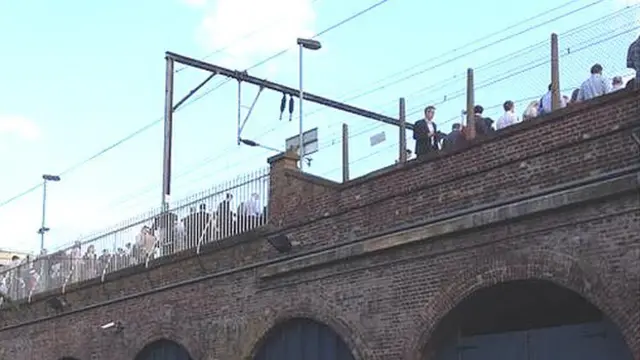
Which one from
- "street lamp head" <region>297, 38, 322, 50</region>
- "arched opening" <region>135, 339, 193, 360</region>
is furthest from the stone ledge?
"street lamp head" <region>297, 38, 322, 50</region>

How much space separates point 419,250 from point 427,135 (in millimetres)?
2265

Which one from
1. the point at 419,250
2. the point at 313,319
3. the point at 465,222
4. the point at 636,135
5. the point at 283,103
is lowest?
the point at 313,319

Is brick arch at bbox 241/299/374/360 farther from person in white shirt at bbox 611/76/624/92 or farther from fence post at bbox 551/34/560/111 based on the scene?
person in white shirt at bbox 611/76/624/92

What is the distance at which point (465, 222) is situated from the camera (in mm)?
14867

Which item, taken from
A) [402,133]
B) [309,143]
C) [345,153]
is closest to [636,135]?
[402,133]

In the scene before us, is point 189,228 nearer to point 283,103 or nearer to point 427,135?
point 283,103

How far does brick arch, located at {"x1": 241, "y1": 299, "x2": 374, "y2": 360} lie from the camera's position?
16.8m

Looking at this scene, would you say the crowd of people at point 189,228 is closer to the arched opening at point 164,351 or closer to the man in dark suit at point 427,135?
the man in dark suit at point 427,135

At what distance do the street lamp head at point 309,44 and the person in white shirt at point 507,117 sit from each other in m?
7.59

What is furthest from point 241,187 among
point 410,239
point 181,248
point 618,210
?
point 618,210

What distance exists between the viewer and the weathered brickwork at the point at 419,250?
13.0 m

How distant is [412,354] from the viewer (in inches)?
614

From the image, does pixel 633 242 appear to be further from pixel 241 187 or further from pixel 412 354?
pixel 241 187

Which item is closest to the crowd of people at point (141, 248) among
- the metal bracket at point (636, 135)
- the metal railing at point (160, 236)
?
the metal railing at point (160, 236)
